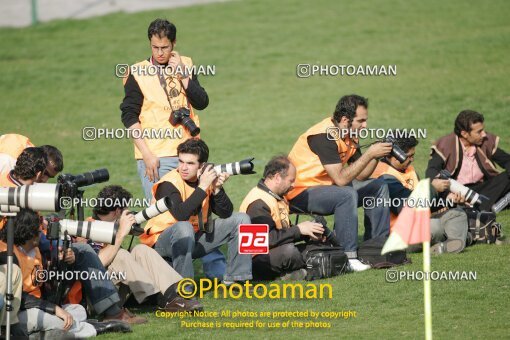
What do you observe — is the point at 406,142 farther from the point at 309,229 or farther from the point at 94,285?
the point at 94,285

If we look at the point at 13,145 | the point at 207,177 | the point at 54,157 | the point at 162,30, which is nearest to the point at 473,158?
the point at 207,177

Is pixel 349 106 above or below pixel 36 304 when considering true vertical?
above

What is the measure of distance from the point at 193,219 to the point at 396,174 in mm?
2985

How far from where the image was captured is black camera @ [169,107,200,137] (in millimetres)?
12086

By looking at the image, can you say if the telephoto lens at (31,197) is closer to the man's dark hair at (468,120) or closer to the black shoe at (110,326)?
the black shoe at (110,326)

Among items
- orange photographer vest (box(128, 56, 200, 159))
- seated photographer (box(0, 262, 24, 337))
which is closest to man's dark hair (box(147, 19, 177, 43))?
orange photographer vest (box(128, 56, 200, 159))

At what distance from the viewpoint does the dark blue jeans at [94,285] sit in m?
10.3

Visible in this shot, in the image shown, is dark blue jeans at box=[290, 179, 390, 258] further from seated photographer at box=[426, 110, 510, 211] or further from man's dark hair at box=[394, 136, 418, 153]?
seated photographer at box=[426, 110, 510, 211]

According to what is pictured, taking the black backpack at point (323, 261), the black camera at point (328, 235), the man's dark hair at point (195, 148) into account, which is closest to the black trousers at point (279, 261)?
the black backpack at point (323, 261)

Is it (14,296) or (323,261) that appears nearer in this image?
(14,296)

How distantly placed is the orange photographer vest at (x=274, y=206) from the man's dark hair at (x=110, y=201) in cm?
147

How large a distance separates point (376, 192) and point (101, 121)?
35.3 ft

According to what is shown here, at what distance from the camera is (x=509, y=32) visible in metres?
26.1

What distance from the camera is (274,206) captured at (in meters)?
12.1
